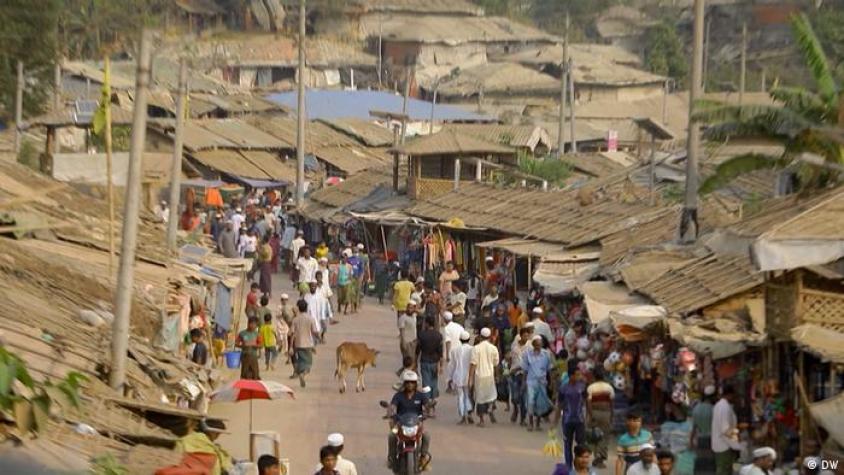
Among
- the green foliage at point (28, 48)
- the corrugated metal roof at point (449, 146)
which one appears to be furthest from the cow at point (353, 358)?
the green foliage at point (28, 48)

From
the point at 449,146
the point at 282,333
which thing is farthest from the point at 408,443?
the point at 449,146

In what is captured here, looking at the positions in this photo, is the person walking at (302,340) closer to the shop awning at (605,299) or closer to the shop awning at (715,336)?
the shop awning at (605,299)

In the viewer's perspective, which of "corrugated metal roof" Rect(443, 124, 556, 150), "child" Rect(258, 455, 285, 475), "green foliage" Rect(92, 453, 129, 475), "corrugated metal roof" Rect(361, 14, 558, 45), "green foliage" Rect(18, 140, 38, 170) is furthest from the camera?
"corrugated metal roof" Rect(361, 14, 558, 45)

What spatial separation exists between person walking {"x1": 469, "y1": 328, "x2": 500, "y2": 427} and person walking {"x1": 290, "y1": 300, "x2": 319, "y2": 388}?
3362 mm

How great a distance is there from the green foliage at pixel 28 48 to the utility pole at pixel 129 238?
1191 inches

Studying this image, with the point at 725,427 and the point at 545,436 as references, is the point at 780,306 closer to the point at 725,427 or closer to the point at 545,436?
the point at 725,427

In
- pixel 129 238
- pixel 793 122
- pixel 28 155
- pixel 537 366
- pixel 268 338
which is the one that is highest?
pixel 793 122

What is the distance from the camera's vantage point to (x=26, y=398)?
1059 cm

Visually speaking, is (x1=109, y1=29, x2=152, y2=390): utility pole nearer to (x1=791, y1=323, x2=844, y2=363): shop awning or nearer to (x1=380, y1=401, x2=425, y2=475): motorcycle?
(x1=380, y1=401, x2=425, y2=475): motorcycle

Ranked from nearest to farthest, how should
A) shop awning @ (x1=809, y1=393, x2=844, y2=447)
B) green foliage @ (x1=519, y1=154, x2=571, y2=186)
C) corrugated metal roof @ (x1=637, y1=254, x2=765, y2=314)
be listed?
1. shop awning @ (x1=809, y1=393, x2=844, y2=447)
2. corrugated metal roof @ (x1=637, y1=254, x2=765, y2=314)
3. green foliage @ (x1=519, y1=154, x2=571, y2=186)

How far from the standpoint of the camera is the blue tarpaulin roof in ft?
217

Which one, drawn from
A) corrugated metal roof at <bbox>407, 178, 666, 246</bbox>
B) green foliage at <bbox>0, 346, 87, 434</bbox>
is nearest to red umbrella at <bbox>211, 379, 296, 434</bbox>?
green foliage at <bbox>0, 346, 87, 434</bbox>

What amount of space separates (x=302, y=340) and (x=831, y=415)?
34.5 feet

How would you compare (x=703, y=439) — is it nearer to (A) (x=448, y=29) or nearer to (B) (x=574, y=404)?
(B) (x=574, y=404)
